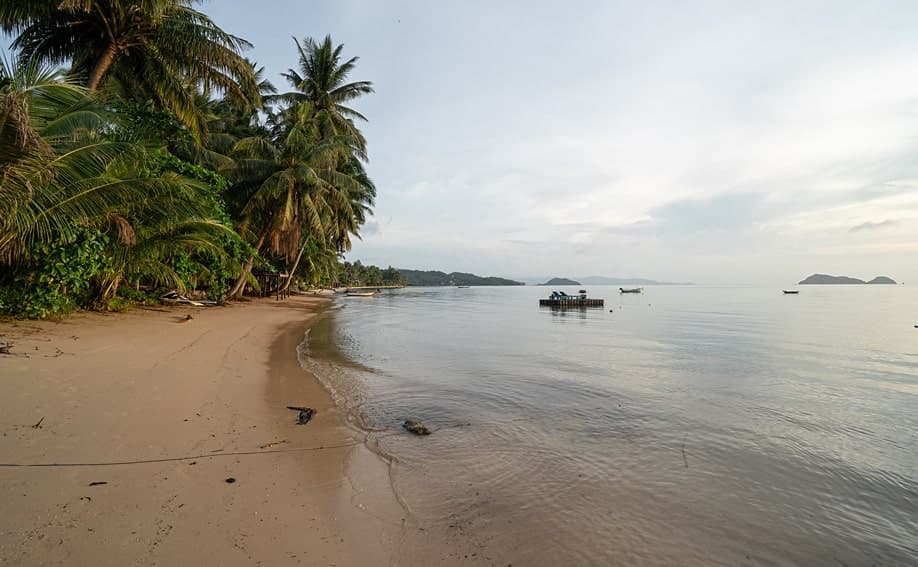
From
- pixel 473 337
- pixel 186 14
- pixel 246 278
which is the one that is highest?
pixel 186 14

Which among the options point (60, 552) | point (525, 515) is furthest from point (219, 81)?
point (525, 515)

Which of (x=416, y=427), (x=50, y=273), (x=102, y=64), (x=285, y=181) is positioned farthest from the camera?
(x=285, y=181)

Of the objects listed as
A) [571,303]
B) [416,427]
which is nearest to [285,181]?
[416,427]

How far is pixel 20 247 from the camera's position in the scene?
8.00 m

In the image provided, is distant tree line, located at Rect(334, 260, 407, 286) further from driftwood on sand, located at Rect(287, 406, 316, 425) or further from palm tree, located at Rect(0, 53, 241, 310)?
driftwood on sand, located at Rect(287, 406, 316, 425)

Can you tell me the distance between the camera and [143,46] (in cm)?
1266

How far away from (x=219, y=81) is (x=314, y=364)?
35.7 ft

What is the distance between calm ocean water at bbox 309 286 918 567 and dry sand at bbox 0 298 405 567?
68 centimetres

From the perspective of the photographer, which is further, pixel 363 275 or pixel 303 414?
pixel 363 275

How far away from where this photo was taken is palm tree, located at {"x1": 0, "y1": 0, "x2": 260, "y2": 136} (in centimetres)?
1154

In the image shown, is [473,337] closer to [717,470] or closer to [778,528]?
[717,470]

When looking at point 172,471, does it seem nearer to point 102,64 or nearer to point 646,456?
point 646,456

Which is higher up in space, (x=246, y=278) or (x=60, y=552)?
(x=246, y=278)

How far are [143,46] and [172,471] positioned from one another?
1495cm
